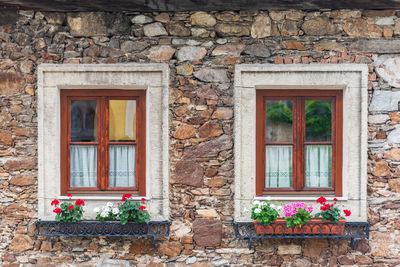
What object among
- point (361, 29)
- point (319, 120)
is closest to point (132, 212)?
point (319, 120)

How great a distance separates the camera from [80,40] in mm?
3814

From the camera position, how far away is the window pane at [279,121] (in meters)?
3.90

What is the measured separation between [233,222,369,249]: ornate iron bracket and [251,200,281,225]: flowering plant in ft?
0.35

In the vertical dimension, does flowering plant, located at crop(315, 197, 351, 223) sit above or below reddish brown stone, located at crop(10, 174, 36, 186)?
below

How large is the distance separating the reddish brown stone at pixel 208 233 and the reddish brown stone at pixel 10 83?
2.44 meters

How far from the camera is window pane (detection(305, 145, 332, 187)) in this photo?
3914 millimetres

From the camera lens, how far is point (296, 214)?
3580 mm

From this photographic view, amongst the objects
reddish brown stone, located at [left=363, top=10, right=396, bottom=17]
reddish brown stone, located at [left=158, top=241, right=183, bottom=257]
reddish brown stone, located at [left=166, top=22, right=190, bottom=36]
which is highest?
reddish brown stone, located at [left=363, top=10, right=396, bottom=17]

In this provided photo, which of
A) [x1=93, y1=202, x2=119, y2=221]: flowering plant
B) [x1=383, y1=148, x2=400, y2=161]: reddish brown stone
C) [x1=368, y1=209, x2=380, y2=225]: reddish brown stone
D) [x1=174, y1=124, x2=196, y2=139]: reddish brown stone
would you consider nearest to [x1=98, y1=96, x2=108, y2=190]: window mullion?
[x1=93, y1=202, x2=119, y2=221]: flowering plant

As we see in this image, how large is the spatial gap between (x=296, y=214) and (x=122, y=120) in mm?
2093

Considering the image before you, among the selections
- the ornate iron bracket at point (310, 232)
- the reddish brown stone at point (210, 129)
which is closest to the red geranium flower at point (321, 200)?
the ornate iron bracket at point (310, 232)

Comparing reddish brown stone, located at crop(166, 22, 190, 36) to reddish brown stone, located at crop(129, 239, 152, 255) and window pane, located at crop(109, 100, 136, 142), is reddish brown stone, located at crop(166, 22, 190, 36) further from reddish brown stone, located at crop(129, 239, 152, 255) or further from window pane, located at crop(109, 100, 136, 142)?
reddish brown stone, located at crop(129, 239, 152, 255)

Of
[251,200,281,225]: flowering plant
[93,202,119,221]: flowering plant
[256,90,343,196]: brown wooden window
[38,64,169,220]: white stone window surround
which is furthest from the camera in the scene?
[256,90,343,196]: brown wooden window

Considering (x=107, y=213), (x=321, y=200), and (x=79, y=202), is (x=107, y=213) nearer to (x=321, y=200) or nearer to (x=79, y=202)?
(x=79, y=202)
